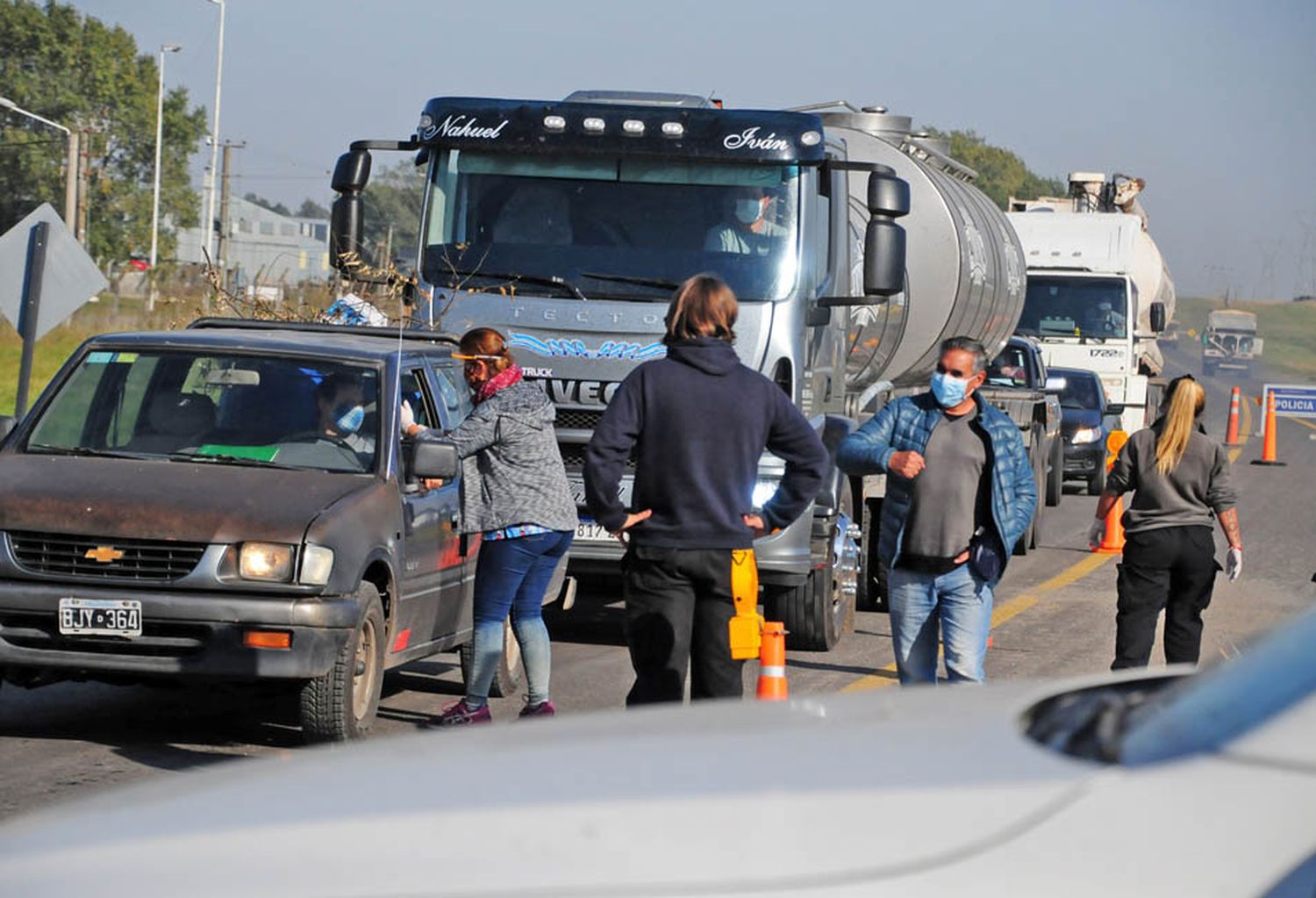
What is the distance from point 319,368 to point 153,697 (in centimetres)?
200

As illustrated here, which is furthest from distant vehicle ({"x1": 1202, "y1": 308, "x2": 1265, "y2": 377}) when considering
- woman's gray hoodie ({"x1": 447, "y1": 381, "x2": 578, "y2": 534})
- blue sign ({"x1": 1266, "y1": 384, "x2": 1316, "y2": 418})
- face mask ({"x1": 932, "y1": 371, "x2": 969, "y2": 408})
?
face mask ({"x1": 932, "y1": 371, "x2": 969, "y2": 408})

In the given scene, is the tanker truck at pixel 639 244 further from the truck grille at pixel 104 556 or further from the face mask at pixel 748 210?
the truck grille at pixel 104 556

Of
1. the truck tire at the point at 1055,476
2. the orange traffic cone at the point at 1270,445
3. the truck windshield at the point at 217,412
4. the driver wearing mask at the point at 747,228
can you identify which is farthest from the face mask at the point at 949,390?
the orange traffic cone at the point at 1270,445

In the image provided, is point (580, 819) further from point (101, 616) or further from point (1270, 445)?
point (1270, 445)

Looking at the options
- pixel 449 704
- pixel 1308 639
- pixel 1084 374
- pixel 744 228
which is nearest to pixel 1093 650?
pixel 744 228

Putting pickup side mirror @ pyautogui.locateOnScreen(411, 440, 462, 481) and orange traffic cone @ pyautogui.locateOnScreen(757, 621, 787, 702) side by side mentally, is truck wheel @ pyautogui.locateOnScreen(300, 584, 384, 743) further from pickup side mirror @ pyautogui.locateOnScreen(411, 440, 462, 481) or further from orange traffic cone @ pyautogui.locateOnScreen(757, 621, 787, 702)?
orange traffic cone @ pyautogui.locateOnScreen(757, 621, 787, 702)

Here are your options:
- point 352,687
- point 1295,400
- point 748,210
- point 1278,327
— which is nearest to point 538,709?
point 352,687

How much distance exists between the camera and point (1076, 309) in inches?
1137

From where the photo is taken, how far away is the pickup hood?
7801 mm

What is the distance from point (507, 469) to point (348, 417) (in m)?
0.92

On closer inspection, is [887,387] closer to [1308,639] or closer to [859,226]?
[859,226]

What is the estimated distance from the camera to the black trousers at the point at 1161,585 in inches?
364

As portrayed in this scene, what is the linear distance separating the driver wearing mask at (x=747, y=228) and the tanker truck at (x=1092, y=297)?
56.4 feet

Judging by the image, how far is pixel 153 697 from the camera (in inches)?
380
